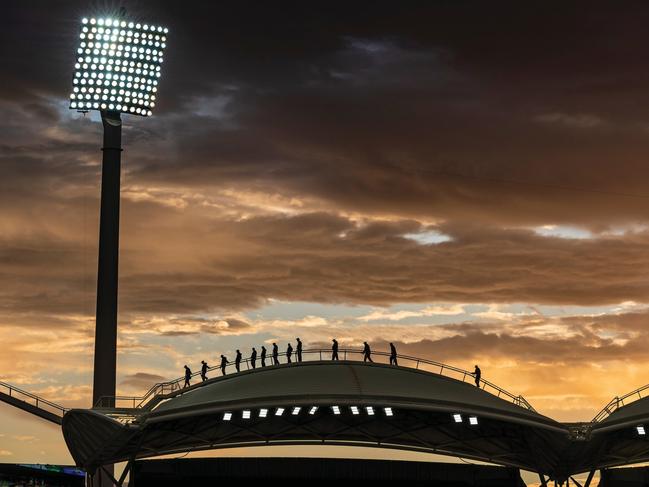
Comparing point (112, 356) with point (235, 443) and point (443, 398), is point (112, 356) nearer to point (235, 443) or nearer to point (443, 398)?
point (235, 443)

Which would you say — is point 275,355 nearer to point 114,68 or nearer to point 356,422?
point 356,422

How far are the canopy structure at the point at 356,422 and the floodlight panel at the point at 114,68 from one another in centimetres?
3043

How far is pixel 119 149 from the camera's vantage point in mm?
82000

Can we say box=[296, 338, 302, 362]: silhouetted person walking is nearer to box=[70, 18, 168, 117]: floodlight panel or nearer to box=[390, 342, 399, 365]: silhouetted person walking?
box=[390, 342, 399, 365]: silhouetted person walking

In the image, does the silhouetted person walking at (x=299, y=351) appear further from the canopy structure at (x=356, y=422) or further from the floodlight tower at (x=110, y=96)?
the floodlight tower at (x=110, y=96)

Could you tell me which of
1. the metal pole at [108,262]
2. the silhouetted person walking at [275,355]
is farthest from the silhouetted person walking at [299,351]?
the metal pole at [108,262]

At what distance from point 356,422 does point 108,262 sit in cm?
2797

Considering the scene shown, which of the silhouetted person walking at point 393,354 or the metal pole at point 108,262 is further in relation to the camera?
the metal pole at point 108,262

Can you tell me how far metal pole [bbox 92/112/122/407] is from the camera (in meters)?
80.8

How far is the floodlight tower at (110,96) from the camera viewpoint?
268ft

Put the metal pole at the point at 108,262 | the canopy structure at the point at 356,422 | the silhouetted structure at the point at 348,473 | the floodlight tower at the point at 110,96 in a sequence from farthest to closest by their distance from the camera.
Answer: the floodlight tower at the point at 110,96 < the metal pole at the point at 108,262 < the silhouetted structure at the point at 348,473 < the canopy structure at the point at 356,422

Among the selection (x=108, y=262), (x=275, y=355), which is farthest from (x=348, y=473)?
(x=108, y=262)

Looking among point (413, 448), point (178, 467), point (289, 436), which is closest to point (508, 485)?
point (413, 448)

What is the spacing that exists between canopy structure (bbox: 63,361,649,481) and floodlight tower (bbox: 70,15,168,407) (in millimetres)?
22414
